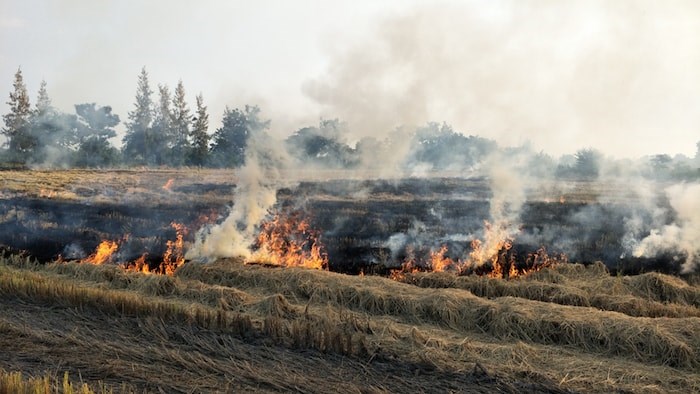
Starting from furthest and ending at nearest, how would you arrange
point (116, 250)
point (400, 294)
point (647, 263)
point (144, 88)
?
point (144, 88) < point (116, 250) < point (647, 263) < point (400, 294)

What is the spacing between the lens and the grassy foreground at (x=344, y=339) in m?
5.70

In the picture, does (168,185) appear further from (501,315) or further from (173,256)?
(501,315)

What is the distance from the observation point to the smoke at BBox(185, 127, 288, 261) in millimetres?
13609

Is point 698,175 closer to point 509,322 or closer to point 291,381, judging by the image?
point 509,322

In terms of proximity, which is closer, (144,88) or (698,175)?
(698,175)

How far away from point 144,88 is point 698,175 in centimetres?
4284

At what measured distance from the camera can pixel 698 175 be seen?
27.2 meters

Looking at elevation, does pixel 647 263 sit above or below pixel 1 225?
below

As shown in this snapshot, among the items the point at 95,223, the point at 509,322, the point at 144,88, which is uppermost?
the point at 144,88

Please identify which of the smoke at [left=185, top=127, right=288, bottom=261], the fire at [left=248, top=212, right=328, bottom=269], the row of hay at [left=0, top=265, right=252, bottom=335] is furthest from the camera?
the smoke at [left=185, top=127, right=288, bottom=261]

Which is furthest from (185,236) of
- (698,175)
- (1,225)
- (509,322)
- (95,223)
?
(698,175)

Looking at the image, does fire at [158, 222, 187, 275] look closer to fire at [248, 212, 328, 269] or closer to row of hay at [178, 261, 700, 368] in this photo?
fire at [248, 212, 328, 269]

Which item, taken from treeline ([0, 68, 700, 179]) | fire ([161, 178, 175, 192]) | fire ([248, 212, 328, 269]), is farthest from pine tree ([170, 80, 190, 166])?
fire ([248, 212, 328, 269])

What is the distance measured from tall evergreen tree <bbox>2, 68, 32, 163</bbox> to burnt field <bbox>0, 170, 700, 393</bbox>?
67.2 feet
